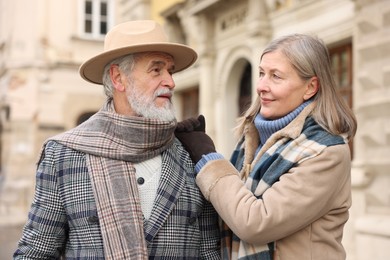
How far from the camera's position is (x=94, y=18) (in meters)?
18.2

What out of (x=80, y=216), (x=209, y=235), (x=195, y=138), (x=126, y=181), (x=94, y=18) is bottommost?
(x=209, y=235)

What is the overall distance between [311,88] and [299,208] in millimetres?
512

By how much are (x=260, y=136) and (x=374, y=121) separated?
12.2ft

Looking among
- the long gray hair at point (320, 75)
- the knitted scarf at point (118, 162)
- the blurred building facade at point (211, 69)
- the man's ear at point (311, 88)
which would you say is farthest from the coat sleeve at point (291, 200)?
the blurred building facade at point (211, 69)

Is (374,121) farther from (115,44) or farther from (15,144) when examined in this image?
(15,144)

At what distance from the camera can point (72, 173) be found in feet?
8.04

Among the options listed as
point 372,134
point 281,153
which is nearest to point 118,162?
point 281,153

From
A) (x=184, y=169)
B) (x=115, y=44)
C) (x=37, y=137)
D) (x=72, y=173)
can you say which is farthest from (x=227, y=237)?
(x=37, y=137)

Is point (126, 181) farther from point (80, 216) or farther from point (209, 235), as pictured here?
point (209, 235)

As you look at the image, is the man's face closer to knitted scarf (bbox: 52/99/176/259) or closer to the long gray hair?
knitted scarf (bbox: 52/99/176/259)

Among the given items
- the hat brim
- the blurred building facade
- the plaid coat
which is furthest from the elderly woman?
the blurred building facade

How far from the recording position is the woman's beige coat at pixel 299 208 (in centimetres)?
219

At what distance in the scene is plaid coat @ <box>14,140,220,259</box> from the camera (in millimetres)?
2408

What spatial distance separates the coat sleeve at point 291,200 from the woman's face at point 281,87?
27 cm
